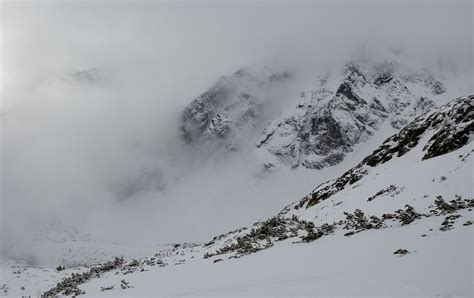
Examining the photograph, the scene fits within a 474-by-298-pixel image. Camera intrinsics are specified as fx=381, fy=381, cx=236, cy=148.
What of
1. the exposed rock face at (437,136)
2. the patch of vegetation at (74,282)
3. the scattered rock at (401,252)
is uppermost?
the exposed rock face at (437,136)

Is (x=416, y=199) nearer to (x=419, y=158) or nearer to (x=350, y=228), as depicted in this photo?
(x=350, y=228)

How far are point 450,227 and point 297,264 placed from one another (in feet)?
10.1

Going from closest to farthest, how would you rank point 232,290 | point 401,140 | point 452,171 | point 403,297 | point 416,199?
point 403,297, point 232,290, point 416,199, point 452,171, point 401,140

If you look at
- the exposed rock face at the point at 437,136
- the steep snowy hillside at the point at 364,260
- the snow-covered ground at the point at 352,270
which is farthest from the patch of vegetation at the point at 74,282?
the exposed rock face at the point at 437,136

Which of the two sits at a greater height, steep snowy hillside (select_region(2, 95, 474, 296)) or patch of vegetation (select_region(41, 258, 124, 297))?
patch of vegetation (select_region(41, 258, 124, 297))

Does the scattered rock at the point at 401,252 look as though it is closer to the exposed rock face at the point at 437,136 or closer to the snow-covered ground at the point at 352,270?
the snow-covered ground at the point at 352,270

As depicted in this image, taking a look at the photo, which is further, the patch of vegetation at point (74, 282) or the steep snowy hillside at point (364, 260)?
the patch of vegetation at point (74, 282)

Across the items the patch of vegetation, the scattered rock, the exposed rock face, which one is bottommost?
the scattered rock

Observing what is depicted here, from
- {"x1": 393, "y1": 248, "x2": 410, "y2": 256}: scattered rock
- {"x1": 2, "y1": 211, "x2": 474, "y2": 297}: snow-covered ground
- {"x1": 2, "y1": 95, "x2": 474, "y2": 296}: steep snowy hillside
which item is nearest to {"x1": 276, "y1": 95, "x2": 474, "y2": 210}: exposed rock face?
{"x1": 2, "y1": 95, "x2": 474, "y2": 296}: steep snowy hillside

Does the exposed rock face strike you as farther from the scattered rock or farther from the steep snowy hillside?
the scattered rock

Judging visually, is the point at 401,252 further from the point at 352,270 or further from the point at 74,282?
the point at 74,282

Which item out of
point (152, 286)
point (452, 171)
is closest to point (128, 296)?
point (152, 286)

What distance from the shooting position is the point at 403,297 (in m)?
4.89

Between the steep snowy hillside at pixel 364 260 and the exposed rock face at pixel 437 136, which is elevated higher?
the exposed rock face at pixel 437 136
